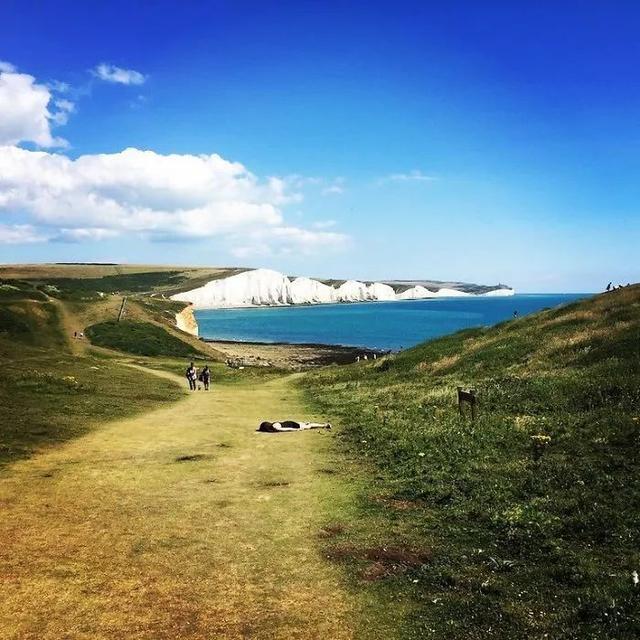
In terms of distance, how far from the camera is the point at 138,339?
78812 millimetres

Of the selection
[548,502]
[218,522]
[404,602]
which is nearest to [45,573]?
[218,522]

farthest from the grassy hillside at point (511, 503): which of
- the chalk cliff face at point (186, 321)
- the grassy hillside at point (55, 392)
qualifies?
the chalk cliff face at point (186, 321)

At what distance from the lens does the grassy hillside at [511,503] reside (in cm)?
996

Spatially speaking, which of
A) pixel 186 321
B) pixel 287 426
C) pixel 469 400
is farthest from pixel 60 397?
pixel 186 321

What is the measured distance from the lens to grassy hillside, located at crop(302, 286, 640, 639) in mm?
9961

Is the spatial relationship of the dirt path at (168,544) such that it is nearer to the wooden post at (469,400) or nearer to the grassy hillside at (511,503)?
the grassy hillside at (511,503)

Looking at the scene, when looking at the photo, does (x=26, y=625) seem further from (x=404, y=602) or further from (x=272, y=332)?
(x=272, y=332)

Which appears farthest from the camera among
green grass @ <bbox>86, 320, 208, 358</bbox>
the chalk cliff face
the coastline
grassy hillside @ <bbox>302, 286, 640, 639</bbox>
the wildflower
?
the chalk cliff face

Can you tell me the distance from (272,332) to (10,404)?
143m

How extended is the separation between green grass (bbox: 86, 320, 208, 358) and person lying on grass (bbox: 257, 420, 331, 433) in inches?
1976

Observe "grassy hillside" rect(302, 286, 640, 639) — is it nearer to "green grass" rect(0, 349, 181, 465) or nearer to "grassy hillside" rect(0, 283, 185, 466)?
"green grass" rect(0, 349, 181, 465)

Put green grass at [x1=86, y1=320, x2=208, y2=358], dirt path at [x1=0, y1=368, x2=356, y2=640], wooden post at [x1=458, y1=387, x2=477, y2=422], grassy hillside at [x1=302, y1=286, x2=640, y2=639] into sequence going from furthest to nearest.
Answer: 1. green grass at [x1=86, y1=320, x2=208, y2=358]
2. wooden post at [x1=458, y1=387, x2=477, y2=422]
3. grassy hillside at [x1=302, y1=286, x2=640, y2=639]
4. dirt path at [x1=0, y1=368, x2=356, y2=640]

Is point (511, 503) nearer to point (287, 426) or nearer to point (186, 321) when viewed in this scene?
point (287, 426)

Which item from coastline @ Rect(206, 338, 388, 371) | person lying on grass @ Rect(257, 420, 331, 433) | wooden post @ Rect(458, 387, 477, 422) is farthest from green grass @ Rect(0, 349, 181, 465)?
coastline @ Rect(206, 338, 388, 371)
